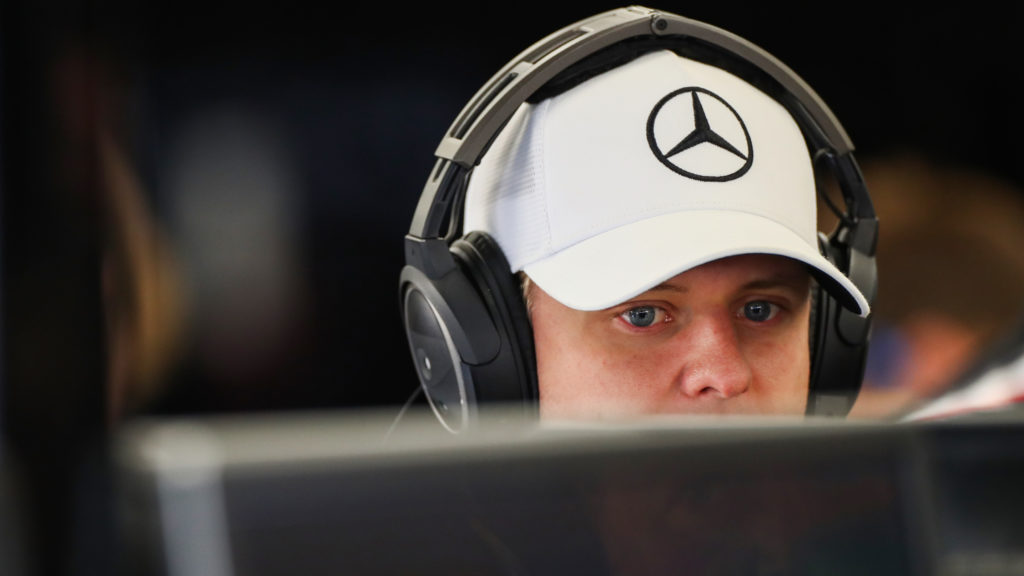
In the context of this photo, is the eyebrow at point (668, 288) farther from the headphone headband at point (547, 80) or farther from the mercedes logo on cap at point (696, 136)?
the headphone headband at point (547, 80)

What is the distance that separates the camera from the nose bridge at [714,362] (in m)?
0.98

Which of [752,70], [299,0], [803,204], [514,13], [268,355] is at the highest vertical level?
[299,0]

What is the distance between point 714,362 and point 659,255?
0.12 metres

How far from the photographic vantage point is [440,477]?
28 cm

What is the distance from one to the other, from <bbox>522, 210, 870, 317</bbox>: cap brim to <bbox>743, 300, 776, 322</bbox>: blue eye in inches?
2.5

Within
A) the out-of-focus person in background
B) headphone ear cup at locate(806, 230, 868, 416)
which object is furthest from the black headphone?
the out-of-focus person in background

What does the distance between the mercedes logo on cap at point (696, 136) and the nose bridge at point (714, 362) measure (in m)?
0.14

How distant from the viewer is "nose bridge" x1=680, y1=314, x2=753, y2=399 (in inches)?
38.5

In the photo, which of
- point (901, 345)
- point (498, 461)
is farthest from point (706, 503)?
point (901, 345)

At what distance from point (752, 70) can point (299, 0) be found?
993mm

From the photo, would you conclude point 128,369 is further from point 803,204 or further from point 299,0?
point 803,204

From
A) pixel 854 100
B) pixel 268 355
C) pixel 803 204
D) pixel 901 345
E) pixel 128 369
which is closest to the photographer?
pixel 803 204

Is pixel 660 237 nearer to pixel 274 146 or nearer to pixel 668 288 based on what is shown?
pixel 668 288

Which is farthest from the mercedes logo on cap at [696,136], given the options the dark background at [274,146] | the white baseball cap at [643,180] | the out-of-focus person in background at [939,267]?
the out-of-focus person in background at [939,267]
